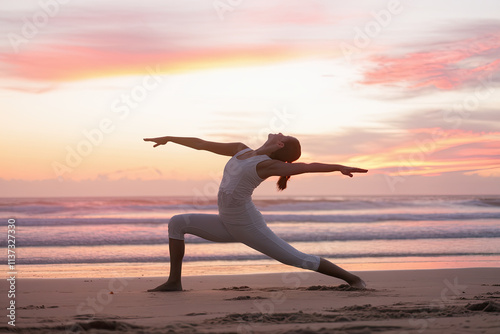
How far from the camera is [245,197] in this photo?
6.02 metres

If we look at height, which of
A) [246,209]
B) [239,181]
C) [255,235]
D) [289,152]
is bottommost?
[255,235]

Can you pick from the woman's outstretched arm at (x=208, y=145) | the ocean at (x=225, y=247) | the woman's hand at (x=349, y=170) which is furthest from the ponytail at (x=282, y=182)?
the ocean at (x=225, y=247)

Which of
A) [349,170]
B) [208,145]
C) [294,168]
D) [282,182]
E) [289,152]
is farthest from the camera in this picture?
[208,145]

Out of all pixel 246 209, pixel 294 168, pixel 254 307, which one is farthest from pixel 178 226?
pixel 294 168

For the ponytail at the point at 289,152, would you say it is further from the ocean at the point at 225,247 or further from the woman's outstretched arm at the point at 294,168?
the ocean at the point at 225,247

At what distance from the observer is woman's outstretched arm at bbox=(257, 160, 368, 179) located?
16.5ft

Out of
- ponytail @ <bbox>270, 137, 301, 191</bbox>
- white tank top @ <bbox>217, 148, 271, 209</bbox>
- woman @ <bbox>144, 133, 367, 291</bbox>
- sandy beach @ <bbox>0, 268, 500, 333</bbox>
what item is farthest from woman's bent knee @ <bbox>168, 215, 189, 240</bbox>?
ponytail @ <bbox>270, 137, 301, 191</bbox>

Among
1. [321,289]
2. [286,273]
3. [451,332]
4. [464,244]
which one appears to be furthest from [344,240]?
[451,332]

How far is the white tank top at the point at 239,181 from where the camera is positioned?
584cm

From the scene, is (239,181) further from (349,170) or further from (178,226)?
(349,170)

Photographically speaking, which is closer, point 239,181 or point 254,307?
point 254,307

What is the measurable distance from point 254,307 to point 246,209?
110 centimetres

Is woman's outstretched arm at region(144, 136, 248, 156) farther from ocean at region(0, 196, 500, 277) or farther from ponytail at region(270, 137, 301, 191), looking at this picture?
ocean at region(0, 196, 500, 277)

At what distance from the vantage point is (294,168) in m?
5.48
